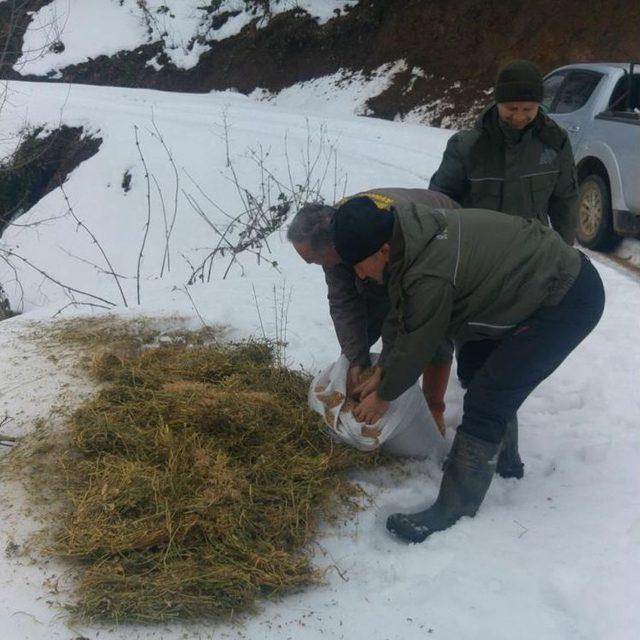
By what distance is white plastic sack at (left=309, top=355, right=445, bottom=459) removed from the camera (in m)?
3.31

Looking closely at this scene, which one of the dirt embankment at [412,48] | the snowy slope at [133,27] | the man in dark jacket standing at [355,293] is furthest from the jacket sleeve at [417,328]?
the snowy slope at [133,27]

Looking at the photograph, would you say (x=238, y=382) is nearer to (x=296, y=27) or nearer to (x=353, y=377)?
(x=353, y=377)

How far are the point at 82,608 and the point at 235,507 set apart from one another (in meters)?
0.66

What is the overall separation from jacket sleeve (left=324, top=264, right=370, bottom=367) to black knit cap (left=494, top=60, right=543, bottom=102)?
1097 mm

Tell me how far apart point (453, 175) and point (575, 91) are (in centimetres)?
478

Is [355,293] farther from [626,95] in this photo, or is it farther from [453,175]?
[626,95]

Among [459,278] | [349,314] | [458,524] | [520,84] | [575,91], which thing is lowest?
[458,524]

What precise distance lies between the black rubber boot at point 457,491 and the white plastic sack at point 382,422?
12.2 inches

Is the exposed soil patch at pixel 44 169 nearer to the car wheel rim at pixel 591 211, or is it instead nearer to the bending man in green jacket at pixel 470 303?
the car wheel rim at pixel 591 211

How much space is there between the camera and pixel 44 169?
15875 mm

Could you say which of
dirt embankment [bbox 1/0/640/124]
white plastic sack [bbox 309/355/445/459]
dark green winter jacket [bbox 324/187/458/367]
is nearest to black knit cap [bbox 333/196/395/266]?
dark green winter jacket [bbox 324/187/458/367]

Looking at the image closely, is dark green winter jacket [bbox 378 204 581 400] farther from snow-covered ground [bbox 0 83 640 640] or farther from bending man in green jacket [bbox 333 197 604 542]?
snow-covered ground [bbox 0 83 640 640]

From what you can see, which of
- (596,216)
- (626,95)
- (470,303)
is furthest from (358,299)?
(626,95)

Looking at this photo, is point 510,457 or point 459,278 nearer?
point 459,278
